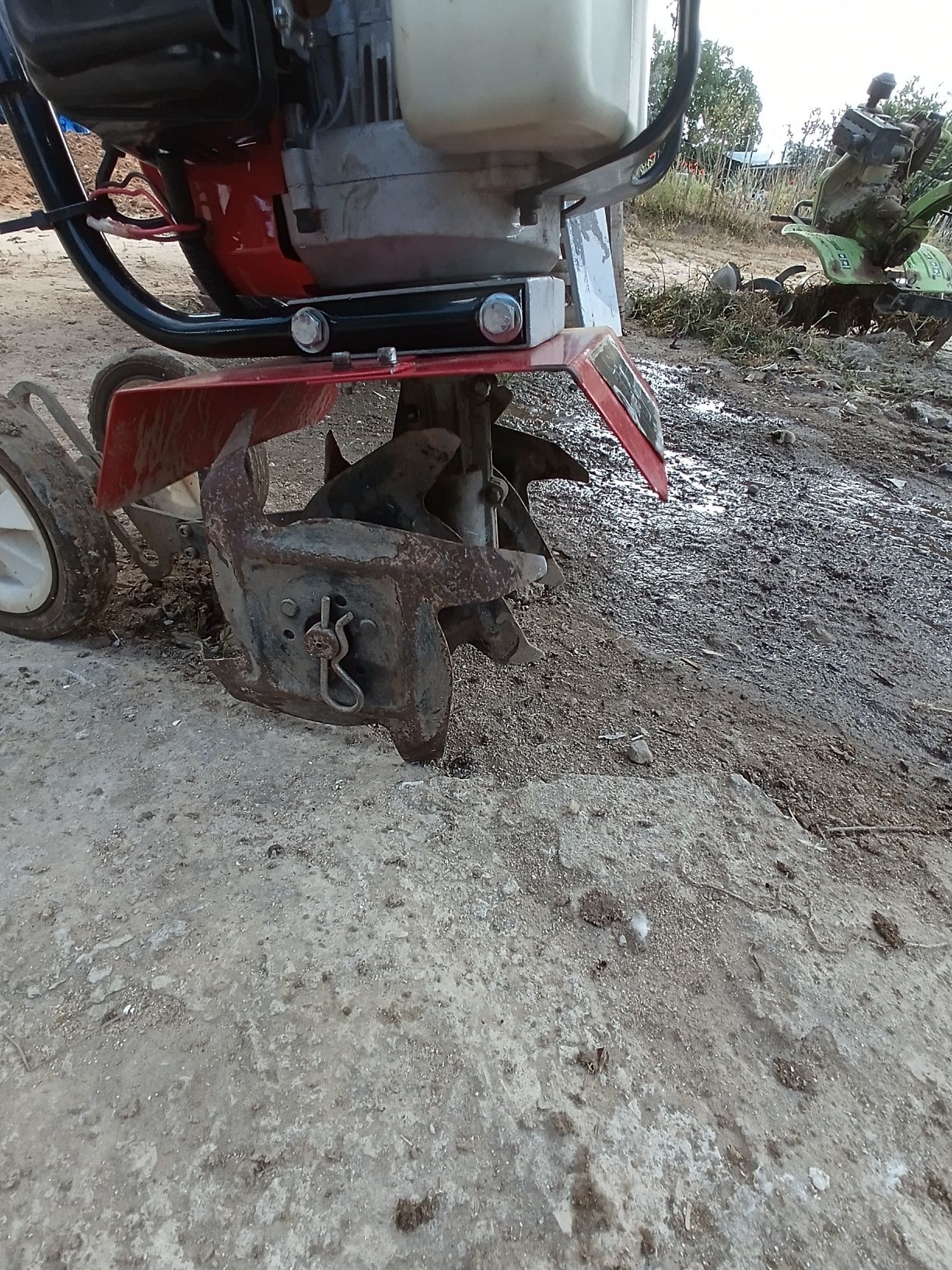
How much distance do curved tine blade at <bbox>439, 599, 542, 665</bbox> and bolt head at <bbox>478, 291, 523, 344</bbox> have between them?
2.42 feet

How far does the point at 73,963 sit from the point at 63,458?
1.51 m

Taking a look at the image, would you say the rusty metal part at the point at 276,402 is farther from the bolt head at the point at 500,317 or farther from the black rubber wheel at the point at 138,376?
the black rubber wheel at the point at 138,376

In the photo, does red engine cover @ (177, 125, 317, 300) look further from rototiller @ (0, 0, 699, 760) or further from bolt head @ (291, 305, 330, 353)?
bolt head @ (291, 305, 330, 353)

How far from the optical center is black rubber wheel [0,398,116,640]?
2314 mm

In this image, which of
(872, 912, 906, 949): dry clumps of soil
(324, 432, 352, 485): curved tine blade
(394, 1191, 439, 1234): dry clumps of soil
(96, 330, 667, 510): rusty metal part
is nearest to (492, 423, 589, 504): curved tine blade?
(96, 330, 667, 510): rusty metal part

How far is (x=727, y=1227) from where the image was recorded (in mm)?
1275

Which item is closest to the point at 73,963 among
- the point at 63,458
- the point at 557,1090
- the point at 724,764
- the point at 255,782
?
the point at 255,782

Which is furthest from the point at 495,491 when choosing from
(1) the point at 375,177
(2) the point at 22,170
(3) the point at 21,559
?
(2) the point at 22,170

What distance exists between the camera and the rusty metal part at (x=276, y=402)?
1.51 metres

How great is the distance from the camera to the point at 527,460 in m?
2.46

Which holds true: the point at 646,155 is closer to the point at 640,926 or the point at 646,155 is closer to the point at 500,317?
the point at 500,317

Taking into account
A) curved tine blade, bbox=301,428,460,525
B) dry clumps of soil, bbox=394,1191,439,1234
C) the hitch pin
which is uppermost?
curved tine blade, bbox=301,428,460,525

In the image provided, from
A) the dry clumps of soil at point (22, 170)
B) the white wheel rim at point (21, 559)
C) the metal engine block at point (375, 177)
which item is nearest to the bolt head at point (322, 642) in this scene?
the metal engine block at point (375, 177)

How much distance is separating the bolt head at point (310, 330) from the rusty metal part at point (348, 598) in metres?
0.28
